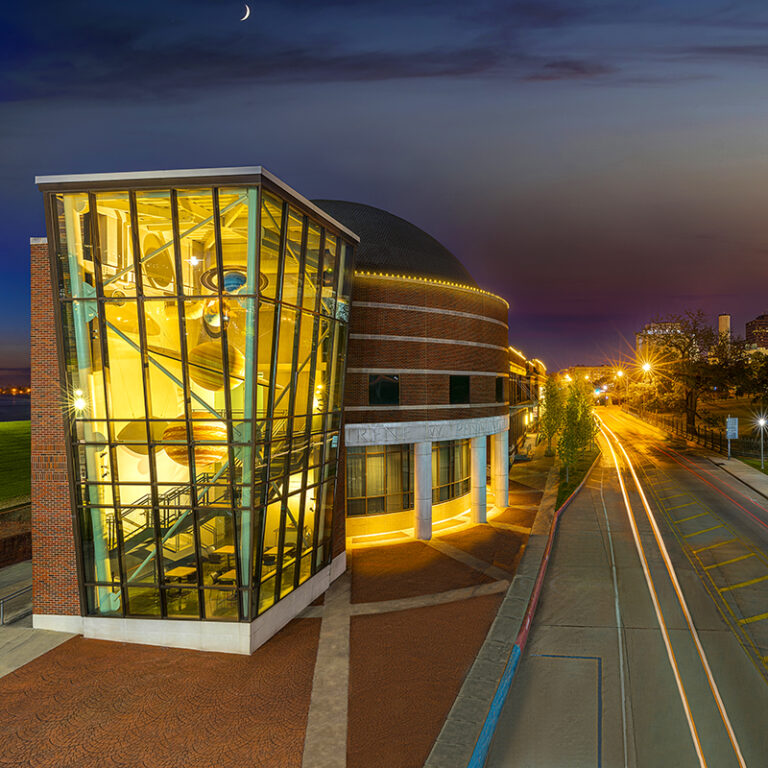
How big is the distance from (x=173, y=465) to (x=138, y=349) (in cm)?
326

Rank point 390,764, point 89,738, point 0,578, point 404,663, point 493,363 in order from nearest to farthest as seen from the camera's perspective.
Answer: point 390,764 < point 89,738 < point 404,663 < point 0,578 < point 493,363

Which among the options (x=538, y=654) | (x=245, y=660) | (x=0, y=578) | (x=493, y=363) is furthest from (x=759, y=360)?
(x=0, y=578)

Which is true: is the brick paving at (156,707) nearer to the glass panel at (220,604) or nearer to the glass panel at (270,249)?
the glass panel at (220,604)

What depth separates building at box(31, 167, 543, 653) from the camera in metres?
13.5

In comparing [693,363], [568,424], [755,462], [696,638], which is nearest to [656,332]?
[693,363]

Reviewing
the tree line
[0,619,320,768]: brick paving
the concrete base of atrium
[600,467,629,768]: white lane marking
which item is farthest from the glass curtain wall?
the tree line

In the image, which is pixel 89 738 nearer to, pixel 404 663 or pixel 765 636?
pixel 404 663

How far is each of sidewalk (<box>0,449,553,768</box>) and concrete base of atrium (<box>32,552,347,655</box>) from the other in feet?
1.01

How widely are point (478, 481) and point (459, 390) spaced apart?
5.14 metres

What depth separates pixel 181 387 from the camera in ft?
45.9

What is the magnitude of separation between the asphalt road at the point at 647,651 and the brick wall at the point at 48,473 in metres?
12.9

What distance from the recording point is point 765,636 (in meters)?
14.4

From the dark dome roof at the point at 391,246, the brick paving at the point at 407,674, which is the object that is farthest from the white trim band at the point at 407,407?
the brick paving at the point at 407,674

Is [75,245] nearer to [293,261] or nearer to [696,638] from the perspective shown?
[293,261]
